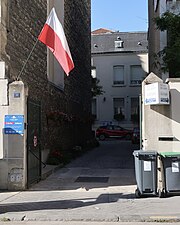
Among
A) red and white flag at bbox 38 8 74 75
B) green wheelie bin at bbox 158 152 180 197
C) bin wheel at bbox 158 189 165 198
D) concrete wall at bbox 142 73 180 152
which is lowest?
bin wheel at bbox 158 189 165 198

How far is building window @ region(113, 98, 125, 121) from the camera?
4809cm

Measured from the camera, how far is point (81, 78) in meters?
29.7

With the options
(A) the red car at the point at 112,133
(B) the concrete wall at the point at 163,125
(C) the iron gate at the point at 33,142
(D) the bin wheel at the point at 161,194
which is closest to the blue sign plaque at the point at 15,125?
(C) the iron gate at the point at 33,142

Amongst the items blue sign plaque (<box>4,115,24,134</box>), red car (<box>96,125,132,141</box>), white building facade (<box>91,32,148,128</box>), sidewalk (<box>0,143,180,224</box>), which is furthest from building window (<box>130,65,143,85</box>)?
blue sign plaque (<box>4,115,24,134</box>)

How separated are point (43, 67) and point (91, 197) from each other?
8.85 metres

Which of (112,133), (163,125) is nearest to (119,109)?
(112,133)

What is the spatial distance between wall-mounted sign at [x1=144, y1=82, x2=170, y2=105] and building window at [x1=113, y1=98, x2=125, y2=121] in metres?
36.0

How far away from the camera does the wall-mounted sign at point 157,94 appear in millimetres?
11594

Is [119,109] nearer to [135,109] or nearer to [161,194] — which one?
[135,109]

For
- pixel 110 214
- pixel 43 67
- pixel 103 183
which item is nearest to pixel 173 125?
pixel 103 183

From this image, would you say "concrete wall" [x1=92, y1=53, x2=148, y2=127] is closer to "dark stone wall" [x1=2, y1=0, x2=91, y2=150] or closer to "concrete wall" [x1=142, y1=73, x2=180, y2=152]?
"dark stone wall" [x1=2, y1=0, x2=91, y2=150]

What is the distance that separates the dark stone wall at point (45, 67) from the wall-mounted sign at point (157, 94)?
4.32m

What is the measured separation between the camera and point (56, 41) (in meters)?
12.3

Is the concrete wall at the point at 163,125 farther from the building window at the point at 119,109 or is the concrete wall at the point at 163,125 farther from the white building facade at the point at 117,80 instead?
the white building facade at the point at 117,80
